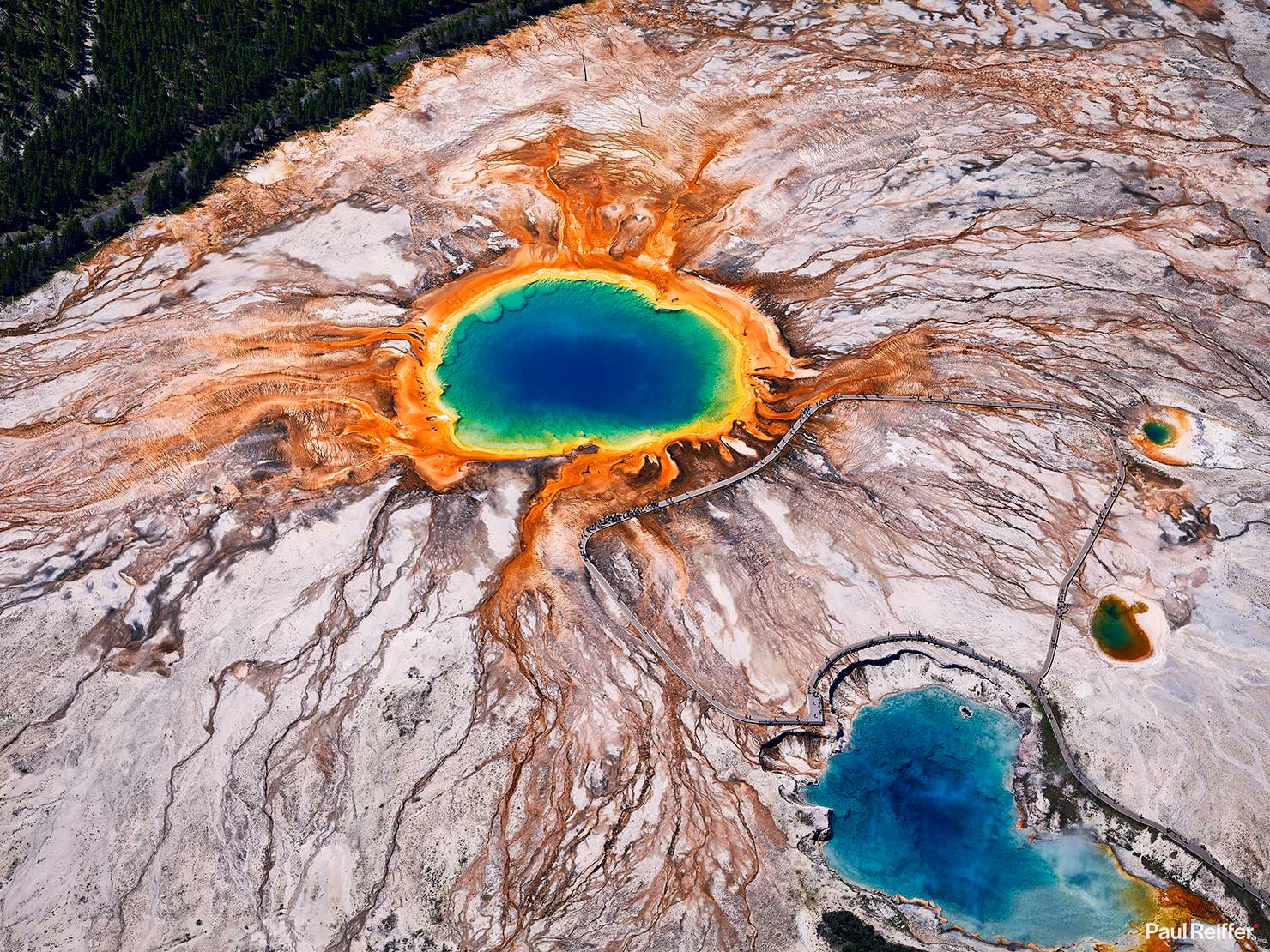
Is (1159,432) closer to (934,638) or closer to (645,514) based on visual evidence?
(934,638)

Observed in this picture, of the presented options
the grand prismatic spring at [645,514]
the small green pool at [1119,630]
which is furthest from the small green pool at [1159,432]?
the small green pool at [1119,630]

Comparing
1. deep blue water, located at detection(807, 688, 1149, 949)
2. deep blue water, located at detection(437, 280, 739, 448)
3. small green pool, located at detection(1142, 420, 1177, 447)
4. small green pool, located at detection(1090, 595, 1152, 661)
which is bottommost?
deep blue water, located at detection(807, 688, 1149, 949)

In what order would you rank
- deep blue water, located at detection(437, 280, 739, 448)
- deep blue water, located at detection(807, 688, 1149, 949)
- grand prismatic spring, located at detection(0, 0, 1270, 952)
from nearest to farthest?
deep blue water, located at detection(807, 688, 1149, 949), grand prismatic spring, located at detection(0, 0, 1270, 952), deep blue water, located at detection(437, 280, 739, 448)

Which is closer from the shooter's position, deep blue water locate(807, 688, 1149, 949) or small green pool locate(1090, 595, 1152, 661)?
deep blue water locate(807, 688, 1149, 949)

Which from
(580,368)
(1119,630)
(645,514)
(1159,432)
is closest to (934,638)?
(1119,630)

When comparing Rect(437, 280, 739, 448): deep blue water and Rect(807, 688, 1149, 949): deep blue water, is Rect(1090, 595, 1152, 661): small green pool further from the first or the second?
Rect(437, 280, 739, 448): deep blue water

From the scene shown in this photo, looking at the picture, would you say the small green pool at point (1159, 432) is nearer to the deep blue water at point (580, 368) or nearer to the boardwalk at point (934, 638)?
the boardwalk at point (934, 638)

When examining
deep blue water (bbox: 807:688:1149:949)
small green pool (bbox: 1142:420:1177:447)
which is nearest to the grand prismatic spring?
deep blue water (bbox: 807:688:1149:949)
